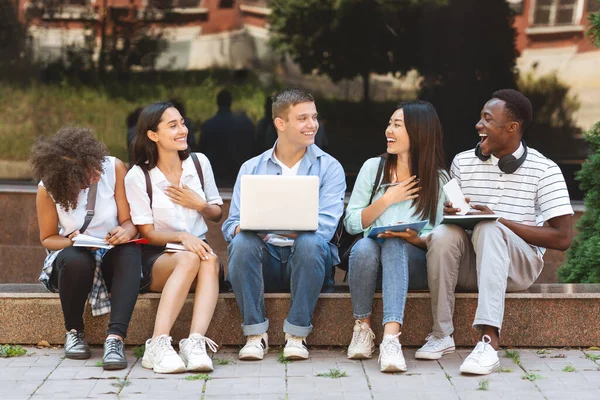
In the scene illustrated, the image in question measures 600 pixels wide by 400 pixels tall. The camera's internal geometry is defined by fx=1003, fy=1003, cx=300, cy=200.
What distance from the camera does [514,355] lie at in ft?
17.8

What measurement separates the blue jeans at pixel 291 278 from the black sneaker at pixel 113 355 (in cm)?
67

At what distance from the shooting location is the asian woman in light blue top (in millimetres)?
5355

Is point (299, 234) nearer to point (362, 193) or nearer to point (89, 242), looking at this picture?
point (362, 193)

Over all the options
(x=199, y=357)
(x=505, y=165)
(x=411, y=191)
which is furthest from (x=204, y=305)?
(x=505, y=165)

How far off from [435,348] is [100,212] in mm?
2002

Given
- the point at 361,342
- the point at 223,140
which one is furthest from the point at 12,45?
the point at 361,342

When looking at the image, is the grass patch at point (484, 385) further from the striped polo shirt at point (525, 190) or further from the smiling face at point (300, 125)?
the smiling face at point (300, 125)

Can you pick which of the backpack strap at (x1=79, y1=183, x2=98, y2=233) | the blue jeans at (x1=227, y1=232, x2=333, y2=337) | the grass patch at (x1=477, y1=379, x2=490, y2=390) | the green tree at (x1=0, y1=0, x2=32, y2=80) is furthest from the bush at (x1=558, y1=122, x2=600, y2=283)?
the green tree at (x1=0, y1=0, x2=32, y2=80)

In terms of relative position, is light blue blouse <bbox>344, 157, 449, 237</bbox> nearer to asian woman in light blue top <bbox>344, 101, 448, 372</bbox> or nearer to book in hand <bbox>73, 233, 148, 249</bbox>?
asian woman in light blue top <bbox>344, 101, 448, 372</bbox>

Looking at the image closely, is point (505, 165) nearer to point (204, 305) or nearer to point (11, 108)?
point (204, 305)

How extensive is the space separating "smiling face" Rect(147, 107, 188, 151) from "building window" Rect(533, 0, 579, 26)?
386 centimetres

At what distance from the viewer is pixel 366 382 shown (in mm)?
4996

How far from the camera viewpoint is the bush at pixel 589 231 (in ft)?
20.2

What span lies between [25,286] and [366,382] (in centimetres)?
230
